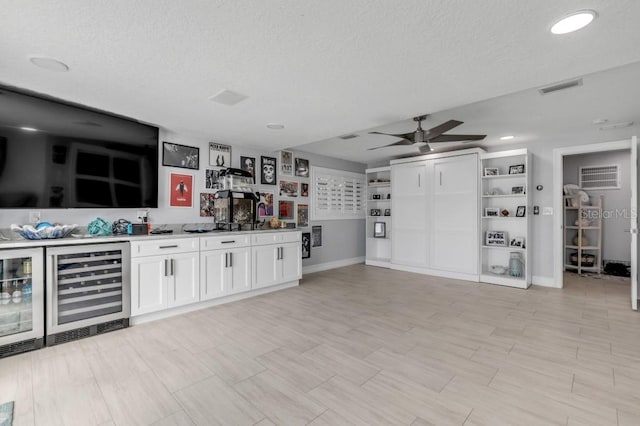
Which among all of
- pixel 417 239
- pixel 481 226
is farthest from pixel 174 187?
pixel 481 226

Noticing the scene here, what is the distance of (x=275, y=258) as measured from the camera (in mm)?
4441

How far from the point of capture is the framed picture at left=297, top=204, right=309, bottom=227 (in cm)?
567

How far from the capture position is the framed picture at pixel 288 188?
5379mm

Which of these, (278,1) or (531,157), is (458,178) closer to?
(531,157)

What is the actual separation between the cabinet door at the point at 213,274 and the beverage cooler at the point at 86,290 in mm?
801

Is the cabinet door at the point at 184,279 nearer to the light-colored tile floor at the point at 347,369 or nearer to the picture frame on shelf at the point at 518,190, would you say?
the light-colored tile floor at the point at 347,369

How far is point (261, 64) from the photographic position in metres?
2.20

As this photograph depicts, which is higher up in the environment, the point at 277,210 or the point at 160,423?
the point at 277,210

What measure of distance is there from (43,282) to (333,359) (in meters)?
2.71

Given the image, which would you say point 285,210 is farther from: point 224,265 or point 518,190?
point 518,190

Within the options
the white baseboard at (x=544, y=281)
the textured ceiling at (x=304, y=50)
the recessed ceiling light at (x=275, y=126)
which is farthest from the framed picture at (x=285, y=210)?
the white baseboard at (x=544, y=281)

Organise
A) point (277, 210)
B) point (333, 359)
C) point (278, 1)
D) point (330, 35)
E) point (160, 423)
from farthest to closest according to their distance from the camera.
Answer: point (277, 210), point (333, 359), point (330, 35), point (160, 423), point (278, 1)

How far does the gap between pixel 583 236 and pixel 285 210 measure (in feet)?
20.5

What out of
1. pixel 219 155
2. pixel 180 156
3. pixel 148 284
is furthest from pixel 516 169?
pixel 148 284
